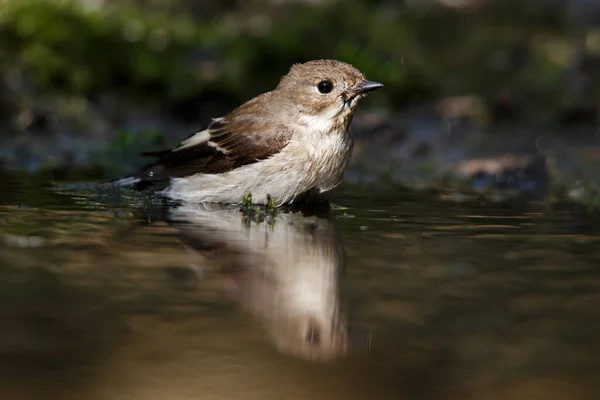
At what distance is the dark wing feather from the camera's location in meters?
6.83

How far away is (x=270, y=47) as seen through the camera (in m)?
11.1

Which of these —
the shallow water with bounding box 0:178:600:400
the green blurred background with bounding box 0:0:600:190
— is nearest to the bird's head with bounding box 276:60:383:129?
the shallow water with bounding box 0:178:600:400

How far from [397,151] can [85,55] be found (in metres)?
3.43

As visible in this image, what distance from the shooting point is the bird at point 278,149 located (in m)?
6.68

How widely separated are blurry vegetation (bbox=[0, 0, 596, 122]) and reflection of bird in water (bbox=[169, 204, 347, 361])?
14.5 ft

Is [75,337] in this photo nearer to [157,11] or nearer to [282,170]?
[282,170]

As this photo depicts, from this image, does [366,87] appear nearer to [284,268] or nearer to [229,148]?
[229,148]

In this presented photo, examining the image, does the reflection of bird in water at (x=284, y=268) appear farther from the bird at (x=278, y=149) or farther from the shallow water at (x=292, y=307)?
the bird at (x=278, y=149)

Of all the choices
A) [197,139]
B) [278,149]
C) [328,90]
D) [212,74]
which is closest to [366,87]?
[328,90]

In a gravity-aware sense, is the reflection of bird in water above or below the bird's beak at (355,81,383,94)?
below

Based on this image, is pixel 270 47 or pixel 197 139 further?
pixel 270 47

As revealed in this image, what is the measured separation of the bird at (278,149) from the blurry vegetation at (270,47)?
336 centimetres

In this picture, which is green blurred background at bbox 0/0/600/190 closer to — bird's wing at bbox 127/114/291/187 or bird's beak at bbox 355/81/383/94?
bird's wing at bbox 127/114/291/187

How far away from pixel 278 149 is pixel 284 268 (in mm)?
2290
